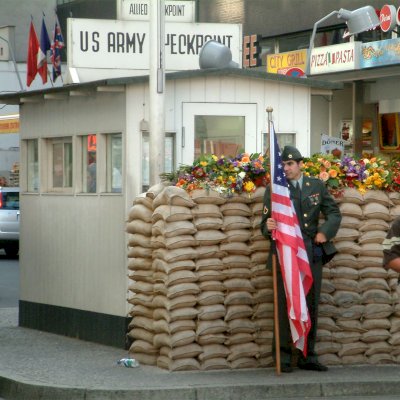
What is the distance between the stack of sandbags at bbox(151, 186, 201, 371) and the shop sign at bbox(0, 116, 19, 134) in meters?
32.0

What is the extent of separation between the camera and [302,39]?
117 feet

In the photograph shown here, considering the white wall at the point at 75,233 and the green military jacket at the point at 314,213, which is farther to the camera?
the white wall at the point at 75,233

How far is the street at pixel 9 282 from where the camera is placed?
61.2ft

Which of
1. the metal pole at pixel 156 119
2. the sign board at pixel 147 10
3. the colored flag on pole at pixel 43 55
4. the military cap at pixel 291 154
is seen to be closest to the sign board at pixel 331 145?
the sign board at pixel 147 10

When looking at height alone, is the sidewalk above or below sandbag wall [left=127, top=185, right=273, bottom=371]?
below

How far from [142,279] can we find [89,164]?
7.02ft

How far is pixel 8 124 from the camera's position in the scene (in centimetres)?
4228

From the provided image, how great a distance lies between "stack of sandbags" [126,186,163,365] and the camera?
10.6 m

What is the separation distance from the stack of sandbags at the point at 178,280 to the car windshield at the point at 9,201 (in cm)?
2045

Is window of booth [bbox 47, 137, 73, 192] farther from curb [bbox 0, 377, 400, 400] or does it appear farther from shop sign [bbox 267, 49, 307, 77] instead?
shop sign [bbox 267, 49, 307, 77]

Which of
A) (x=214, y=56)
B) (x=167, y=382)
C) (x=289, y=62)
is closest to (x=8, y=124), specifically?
(x=289, y=62)

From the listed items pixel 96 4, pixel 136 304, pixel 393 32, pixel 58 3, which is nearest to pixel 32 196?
pixel 136 304

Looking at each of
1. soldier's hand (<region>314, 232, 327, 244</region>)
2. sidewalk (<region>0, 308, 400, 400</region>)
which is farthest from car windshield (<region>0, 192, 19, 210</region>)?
soldier's hand (<region>314, 232, 327, 244</region>)

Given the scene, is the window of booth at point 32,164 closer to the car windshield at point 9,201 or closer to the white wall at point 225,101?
the white wall at point 225,101
